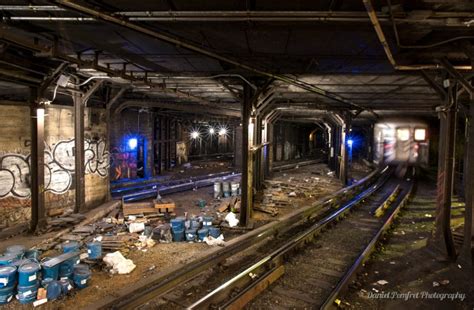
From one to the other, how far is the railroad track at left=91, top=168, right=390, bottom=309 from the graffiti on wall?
5.87 metres

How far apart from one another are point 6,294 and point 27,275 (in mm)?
455

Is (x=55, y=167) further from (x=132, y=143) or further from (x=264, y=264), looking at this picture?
(x=264, y=264)

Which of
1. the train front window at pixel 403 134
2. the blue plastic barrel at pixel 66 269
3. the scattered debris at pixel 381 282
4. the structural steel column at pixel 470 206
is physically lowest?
the scattered debris at pixel 381 282

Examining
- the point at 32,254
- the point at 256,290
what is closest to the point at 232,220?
the point at 256,290

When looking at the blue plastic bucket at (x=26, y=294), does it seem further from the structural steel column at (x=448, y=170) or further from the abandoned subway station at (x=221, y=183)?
the structural steel column at (x=448, y=170)

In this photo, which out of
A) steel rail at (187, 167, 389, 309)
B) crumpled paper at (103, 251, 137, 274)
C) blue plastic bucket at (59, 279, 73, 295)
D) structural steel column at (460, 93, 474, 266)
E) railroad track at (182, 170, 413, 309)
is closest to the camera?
steel rail at (187, 167, 389, 309)

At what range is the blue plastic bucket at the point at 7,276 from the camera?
213 inches

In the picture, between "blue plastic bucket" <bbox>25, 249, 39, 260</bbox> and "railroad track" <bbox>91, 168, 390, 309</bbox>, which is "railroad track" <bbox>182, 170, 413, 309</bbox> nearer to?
"railroad track" <bbox>91, 168, 390, 309</bbox>

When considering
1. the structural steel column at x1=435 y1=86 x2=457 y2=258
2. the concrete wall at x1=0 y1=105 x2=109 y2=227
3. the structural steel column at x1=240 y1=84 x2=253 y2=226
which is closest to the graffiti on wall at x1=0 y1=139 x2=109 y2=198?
the concrete wall at x1=0 y1=105 x2=109 y2=227

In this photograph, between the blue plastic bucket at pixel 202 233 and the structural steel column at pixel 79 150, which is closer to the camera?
the blue plastic bucket at pixel 202 233

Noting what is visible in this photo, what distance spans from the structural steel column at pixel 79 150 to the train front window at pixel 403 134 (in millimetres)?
18197

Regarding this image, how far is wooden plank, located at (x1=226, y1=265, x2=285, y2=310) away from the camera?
5137mm

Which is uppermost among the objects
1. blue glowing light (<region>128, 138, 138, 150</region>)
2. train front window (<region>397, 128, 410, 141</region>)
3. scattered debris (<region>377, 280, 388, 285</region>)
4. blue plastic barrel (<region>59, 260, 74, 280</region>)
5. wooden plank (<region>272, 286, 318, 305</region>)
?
train front window (<region>397, 128, 410, 141</region>)

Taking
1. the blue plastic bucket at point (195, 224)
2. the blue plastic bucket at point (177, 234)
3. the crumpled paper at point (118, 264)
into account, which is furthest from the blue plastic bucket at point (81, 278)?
the blue plastic bucket at point (195, 224)
